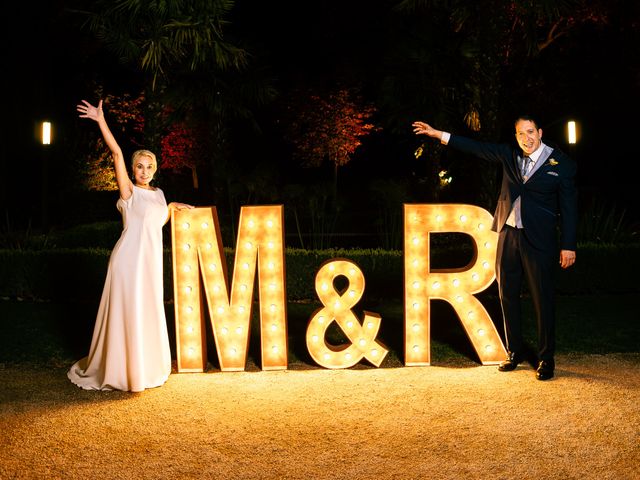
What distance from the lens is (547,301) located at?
6.75 meters

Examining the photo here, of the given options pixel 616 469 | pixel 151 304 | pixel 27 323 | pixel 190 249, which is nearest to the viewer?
pixel 616 469

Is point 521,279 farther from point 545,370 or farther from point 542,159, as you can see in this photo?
point 542,159

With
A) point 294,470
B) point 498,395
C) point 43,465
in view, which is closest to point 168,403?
point 43,465

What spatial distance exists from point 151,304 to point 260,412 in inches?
60.7

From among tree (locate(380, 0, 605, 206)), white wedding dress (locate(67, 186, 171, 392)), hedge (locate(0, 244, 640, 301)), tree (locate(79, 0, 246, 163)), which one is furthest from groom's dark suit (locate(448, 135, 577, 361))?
tree (locate(79, 0, 246, 163))

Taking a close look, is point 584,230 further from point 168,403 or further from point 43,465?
point 43,465

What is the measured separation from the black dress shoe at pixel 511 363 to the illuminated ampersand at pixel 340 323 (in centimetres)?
113

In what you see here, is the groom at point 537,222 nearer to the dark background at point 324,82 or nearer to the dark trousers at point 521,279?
the dark trousers at point 521,279

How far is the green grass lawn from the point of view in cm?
777

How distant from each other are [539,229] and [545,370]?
1.29 metres

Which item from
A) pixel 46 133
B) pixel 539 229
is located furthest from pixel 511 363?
pixel 46 133

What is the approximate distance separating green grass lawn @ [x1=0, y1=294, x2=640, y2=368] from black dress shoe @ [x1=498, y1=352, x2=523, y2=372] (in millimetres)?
468

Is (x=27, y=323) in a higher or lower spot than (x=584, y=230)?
lower

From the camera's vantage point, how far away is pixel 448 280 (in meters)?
7.20
